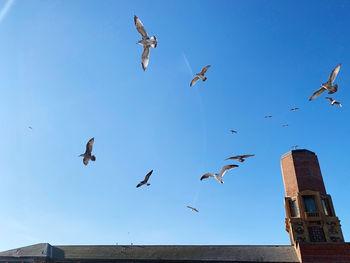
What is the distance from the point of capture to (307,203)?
35.7m

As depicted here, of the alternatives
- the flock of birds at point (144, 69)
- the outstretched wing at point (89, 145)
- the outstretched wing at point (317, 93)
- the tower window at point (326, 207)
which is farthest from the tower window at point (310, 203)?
the outstretched wing at point (89, 145)

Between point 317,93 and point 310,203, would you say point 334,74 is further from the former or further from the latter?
point 310,203

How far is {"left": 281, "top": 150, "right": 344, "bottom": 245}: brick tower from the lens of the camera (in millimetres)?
33562

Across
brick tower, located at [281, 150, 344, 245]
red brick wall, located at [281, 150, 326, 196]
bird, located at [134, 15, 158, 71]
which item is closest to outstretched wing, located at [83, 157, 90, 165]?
bird, located at [134, 15, 158, 71]

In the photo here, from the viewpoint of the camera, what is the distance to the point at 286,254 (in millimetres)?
32188

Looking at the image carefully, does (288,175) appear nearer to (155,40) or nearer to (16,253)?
(155,40)

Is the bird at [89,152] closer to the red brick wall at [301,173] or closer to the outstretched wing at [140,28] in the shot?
the outstretched wing at [140,28]

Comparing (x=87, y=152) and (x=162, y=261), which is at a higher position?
(x=87, y=152)

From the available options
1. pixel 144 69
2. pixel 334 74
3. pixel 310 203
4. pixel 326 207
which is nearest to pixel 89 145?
pixel 144 69

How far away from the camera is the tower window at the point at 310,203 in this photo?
116ft

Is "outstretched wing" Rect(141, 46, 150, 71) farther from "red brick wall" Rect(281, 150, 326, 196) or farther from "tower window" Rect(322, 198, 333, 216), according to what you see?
"tower window" Rect(322, 198, 333, 216)

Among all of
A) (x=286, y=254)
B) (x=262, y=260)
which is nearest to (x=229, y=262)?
(x=262, y=260)

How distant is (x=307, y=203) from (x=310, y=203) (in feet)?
1.11

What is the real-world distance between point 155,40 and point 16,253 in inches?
1374
